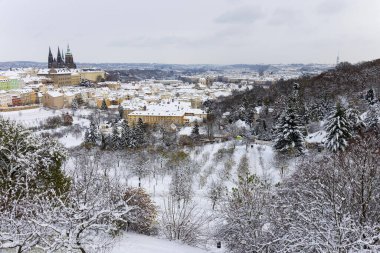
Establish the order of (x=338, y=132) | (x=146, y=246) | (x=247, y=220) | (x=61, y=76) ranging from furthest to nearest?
(x=61, y=76) < (x=338, y=132) < (x=146, y=246) < (x=247, y=220)

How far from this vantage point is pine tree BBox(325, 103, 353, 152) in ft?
86.9

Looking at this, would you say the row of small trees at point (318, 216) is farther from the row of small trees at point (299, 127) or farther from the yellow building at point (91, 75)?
the yellow building at point (91, 75)

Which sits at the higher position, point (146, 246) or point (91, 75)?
point (91, 75)

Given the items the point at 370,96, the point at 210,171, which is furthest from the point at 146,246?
the point at 370,96

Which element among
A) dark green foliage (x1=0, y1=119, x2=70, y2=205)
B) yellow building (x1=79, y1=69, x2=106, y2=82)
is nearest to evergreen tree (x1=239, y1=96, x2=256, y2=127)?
dark green foliage (x1=0, y1=119, x2=70, y2=205)

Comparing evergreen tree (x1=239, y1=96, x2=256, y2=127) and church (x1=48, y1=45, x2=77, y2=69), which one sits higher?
church (x1=48, y1=45, x2=77, y2=69)

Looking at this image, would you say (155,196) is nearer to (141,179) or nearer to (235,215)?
(141,179)

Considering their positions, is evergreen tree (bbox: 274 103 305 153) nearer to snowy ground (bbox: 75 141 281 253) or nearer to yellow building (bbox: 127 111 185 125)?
snowy ground (bbox: 75 141 281 253)

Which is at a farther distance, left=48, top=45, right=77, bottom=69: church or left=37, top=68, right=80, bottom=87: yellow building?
left=48, top=45, right=77, bottom=69: church

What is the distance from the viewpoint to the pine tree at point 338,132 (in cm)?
2648

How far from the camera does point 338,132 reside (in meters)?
26.7

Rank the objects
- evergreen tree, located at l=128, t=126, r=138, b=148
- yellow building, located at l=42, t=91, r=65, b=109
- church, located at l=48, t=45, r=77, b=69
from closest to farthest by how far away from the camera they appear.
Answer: evergreen tree, located at l=128, t=126, r=138, b=148 < yellow building, located at l=42, t=91, r=65, b=109 < church, located at l=48, t=45, r=77, b=69

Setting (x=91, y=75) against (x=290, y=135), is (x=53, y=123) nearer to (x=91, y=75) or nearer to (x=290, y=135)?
(x=290, y=135)

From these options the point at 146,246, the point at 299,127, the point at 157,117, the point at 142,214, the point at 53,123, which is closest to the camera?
the point at 146,246
